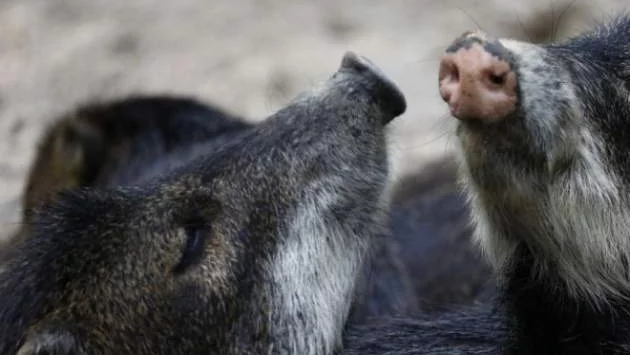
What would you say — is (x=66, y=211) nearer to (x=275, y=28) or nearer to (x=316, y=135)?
(x=316, y=135)

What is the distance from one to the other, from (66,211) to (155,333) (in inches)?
19.7

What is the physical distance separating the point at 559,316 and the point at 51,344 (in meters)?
1.50

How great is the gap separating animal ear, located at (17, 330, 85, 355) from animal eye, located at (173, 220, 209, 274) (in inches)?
15.0

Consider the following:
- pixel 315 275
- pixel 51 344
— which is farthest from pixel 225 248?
pixel 51 344

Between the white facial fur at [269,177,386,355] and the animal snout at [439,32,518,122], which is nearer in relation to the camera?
the animal snout at [439,32,518,122]

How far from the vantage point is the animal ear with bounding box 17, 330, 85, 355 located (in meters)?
4.56

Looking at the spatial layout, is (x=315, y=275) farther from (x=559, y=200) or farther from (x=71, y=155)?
(x=71, y=155)

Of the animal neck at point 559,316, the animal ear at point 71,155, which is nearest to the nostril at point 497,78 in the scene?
the animal neck at point 559,316

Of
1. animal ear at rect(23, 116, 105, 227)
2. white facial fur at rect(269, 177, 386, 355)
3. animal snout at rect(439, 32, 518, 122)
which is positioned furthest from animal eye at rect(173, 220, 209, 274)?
animal ear at rect(23, 116, 105, 227)

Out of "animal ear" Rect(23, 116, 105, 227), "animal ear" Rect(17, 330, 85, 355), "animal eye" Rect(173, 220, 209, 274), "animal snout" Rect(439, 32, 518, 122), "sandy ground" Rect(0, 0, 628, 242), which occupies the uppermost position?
"sandy ground" Rect(0, 0, 628, 242)

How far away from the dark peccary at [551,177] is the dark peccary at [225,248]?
0.52 meters

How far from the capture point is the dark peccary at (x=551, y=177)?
164 inches

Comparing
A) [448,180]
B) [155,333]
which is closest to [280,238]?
[155,333]

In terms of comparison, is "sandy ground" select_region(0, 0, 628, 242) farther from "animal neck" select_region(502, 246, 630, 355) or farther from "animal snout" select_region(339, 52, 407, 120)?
"animal neck" select_region(502, 246, 630, 355)
